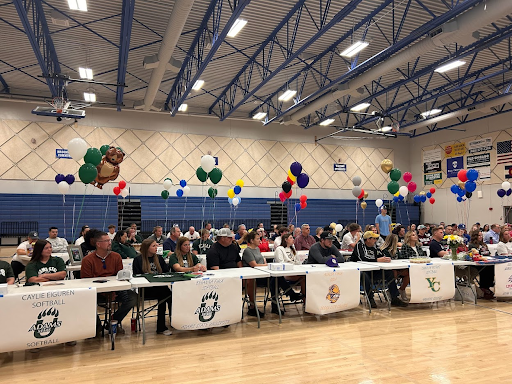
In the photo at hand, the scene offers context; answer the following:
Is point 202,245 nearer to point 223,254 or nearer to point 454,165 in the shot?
point 223,254

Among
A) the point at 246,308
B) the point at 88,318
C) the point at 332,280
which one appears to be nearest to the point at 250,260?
the point at 246,308

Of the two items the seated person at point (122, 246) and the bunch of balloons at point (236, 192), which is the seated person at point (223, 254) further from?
the bunch of balloons at point (236, 192)

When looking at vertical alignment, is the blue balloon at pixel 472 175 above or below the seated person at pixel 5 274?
above

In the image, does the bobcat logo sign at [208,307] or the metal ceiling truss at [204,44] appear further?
the metal ceiling truss at [204,44]

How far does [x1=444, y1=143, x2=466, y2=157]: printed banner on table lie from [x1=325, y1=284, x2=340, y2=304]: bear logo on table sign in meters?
14.8

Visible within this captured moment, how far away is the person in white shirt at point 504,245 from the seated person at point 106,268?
6.49 m

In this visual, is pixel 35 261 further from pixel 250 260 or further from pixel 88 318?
pixel 250 260

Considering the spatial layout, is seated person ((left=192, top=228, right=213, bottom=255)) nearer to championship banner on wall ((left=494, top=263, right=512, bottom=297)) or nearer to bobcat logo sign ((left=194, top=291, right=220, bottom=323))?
bobcat logo sign ((left=194, top=291, right=220, bottom=323))

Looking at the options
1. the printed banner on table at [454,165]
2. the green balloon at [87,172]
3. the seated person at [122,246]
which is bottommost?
the seated person at [122,246]

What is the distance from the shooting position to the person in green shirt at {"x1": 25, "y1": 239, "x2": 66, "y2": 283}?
Answer: 454 centimetres

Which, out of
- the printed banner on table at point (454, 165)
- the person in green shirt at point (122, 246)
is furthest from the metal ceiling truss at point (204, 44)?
the printed banner on table at point (454, 165)

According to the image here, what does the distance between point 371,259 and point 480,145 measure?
13.4m

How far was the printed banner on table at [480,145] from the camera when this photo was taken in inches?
643

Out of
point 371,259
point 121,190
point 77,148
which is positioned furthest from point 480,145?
point 77,148
